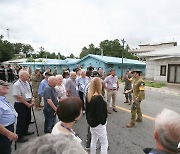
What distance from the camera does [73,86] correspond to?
6.21 m

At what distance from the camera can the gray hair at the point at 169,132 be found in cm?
151

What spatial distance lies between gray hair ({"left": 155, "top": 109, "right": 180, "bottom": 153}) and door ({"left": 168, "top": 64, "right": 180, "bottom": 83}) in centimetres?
2011

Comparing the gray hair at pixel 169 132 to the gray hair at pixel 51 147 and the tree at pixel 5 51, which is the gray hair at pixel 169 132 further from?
the tree at pixel 5 51

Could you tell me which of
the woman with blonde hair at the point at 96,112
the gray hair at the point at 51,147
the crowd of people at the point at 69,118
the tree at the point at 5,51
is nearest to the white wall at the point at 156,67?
the crowd of people at the point at 69,118

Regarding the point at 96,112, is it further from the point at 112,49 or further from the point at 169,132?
the point at 112,49

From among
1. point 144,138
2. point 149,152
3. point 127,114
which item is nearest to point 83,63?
point 127,114

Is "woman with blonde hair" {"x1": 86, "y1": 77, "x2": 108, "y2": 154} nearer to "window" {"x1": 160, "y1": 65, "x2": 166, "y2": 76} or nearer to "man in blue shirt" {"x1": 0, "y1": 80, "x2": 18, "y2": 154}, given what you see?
"man in blue shirt" {"x1": 0, "y1": 80, "x2": 18, "y2": 154}

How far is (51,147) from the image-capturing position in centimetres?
103

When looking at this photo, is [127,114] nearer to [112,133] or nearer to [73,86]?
[112,133]

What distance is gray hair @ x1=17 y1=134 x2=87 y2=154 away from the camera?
3.28 ft

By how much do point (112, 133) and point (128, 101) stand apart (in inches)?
170

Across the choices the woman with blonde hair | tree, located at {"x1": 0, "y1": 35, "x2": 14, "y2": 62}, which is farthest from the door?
tree, located at {"x1": 0, "y1": 35, "x2": 14, "y2": 62}

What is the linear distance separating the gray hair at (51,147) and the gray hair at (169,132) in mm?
824

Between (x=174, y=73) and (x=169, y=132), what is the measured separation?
20315 mm
